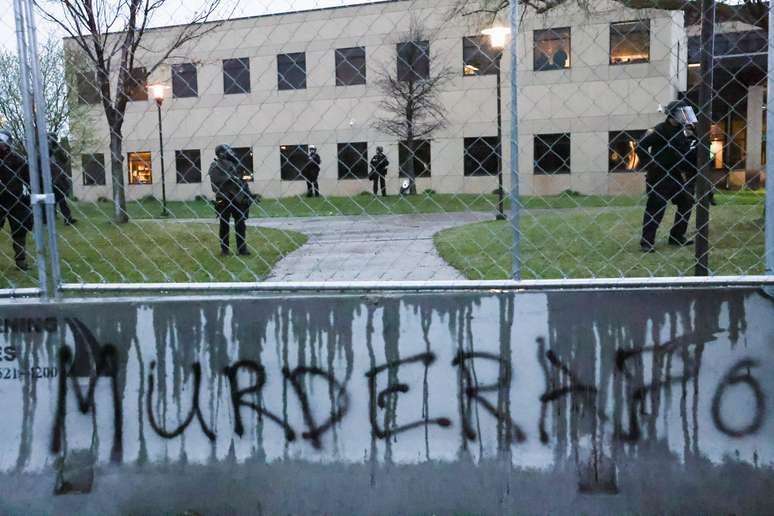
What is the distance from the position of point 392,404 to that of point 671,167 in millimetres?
5965

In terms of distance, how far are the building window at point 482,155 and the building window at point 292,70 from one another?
103 centimetres

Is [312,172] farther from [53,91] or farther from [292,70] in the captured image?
[53,91]

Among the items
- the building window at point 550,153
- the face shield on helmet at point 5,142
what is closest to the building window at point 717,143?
the building window at point 550,153

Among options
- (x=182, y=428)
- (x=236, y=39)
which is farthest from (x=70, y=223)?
(x=182, y=428)

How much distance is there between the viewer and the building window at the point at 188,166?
466 cm

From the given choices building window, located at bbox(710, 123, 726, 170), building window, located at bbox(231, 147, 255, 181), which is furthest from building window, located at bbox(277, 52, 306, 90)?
building window, located at bbox(710, 123, 726, 170)

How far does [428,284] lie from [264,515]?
1282mm

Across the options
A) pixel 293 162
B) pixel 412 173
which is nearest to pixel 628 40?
pixel 412 173

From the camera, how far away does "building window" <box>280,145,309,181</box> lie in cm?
374

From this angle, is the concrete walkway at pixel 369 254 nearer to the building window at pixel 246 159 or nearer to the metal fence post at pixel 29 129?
the building window at pixel 246 159

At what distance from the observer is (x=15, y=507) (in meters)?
3.08

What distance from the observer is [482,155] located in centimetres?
374

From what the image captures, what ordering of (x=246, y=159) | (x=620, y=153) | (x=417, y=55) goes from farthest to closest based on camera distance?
(x=417, y=55) < (x=620, y=153) < (x=246, y=159)

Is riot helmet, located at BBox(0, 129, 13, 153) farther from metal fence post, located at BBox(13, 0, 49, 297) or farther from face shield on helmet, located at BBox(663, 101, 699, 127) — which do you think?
face shield on helmet, located at BBox(663, 101, 699, 127)
